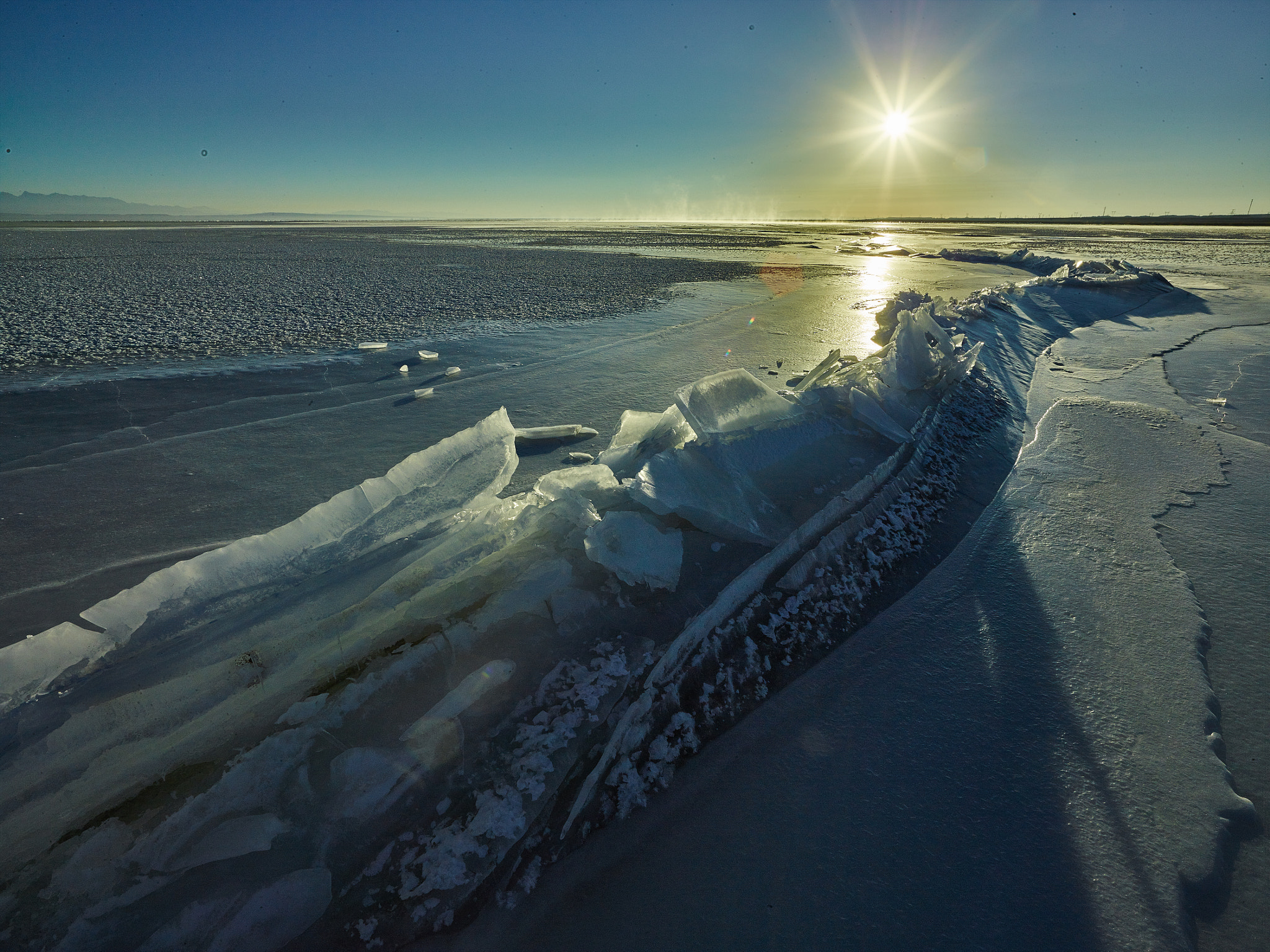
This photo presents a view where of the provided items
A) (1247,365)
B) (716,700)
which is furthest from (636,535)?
(1247,365)

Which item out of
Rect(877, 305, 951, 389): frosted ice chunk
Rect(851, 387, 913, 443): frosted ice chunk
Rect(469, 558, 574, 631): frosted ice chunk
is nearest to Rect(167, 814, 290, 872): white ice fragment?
Rect(469, 558, 574, 631): frosted ice chunk

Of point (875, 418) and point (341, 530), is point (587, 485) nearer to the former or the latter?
point (341, 530)

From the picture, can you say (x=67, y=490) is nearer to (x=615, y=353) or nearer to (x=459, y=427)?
(x=459, y=427)

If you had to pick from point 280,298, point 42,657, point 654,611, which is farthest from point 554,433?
point 280,298

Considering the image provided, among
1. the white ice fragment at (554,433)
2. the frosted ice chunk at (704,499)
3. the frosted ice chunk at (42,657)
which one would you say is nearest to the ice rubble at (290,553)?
the frosted ice chunk at (42,657)

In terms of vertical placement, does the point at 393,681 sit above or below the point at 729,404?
below

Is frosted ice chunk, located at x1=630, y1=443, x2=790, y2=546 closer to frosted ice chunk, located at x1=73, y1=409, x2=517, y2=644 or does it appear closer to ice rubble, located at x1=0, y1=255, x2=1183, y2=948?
ice rubble, located at x1=0, y1=255, x2=1183, y2=948
